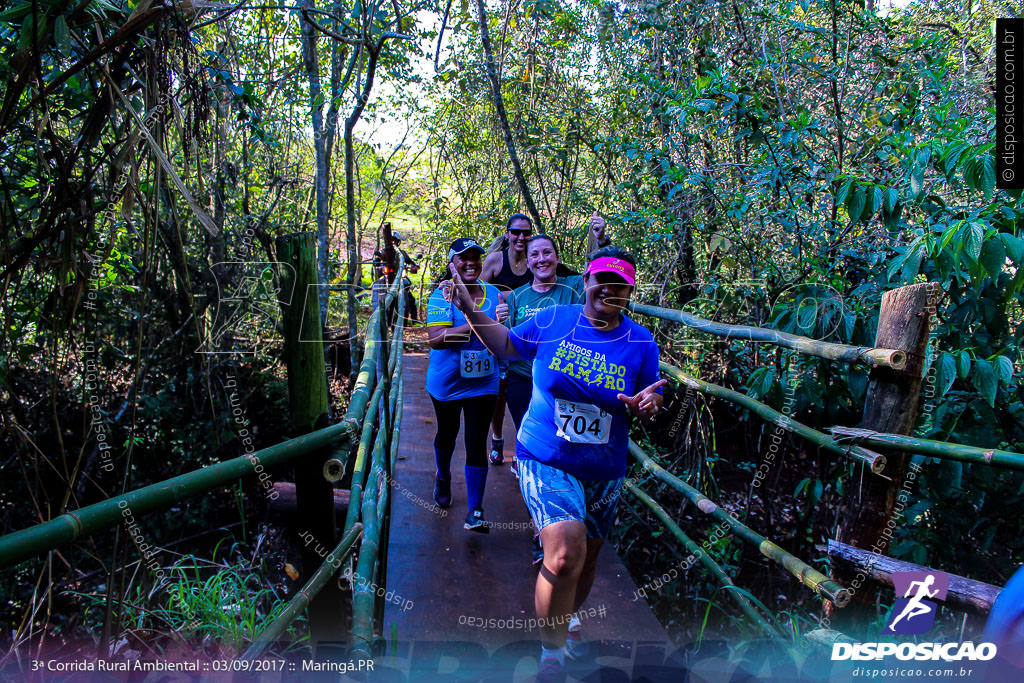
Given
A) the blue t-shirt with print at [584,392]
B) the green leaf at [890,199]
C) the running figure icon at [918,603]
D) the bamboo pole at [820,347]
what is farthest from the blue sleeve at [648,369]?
the green leaf at [890,199]

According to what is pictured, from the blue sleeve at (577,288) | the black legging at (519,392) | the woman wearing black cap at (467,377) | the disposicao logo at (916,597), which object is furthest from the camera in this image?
the black legging at (519,392)

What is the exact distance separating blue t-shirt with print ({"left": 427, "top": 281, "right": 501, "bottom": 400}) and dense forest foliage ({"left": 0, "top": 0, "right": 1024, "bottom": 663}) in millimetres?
980

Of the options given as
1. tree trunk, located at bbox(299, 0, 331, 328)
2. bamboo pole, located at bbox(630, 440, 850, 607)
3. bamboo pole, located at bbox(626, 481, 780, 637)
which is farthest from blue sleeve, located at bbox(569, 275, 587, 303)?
tree trunk, located at bbox(299, 0, 331, 328)

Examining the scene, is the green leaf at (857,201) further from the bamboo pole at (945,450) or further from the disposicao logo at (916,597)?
the disposicao logo at (916,597)

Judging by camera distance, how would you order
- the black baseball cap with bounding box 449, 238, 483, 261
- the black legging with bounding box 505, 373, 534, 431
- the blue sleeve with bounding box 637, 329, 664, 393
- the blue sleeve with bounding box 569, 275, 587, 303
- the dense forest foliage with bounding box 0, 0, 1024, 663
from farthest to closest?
1. the black legging with bounding box 505, 373, 534, 431
2. the blue sleeve with bounding box 569, 275, 587, 303
3. the black baseball cap with bounding box 449, 238, 483, 261
4. the blue sleeve with bounding box 637, 329, 664, 393
5. the dense forest foliage with bounding box 0, 0, 1024, 663

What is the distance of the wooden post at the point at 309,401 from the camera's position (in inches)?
56.7

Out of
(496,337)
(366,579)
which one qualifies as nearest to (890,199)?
(496,337)

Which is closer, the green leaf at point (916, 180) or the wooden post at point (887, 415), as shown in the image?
the wooden post at point (887, 415)

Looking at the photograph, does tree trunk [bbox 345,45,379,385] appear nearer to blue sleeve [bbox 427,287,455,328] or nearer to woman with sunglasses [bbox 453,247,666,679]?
blue sleeve [bbox 427,287,455,328]

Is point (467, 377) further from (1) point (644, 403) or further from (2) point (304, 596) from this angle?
(2) point (304, 596)

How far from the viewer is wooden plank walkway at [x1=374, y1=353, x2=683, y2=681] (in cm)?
204

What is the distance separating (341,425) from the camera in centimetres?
148

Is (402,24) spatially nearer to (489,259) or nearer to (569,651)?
(489,259)

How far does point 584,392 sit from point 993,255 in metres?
1.38
